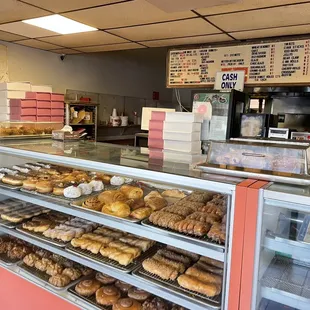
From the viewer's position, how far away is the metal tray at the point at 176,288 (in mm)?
1242

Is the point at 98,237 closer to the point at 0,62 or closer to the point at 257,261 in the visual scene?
the point at 257,261

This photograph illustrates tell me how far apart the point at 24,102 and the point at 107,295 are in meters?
2.55

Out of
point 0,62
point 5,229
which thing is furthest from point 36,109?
point 5,229

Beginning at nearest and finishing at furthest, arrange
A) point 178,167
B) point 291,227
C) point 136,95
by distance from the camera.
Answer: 1. point 291,227
2. point 178,167
3. point 136,95

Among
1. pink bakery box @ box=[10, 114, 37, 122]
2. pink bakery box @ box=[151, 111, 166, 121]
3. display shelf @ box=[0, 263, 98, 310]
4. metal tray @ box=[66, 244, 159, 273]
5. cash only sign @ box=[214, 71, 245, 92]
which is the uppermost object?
cash only sign @ box=[214, 71, 245, 92]

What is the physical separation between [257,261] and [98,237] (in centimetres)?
103

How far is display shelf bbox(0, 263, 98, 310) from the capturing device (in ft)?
5.25

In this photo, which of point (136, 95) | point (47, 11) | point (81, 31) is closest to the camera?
point (47, 11)

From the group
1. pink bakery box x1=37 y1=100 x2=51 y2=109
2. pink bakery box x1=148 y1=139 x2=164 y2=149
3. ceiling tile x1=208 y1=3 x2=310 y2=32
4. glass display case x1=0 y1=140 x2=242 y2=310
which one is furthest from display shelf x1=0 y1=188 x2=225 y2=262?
pink bakery box x1=37 y1=100 x2=51 y2=109

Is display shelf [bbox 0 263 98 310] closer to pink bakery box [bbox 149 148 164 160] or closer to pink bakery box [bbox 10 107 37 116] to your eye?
pink bakery box [bbox 149 148 164 160]

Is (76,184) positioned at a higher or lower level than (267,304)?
higher

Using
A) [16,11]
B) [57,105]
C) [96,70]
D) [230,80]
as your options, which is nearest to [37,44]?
[57,105]

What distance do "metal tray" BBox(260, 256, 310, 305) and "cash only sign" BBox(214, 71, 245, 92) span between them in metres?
2.02

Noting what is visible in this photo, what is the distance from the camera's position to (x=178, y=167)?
55.1 inches
